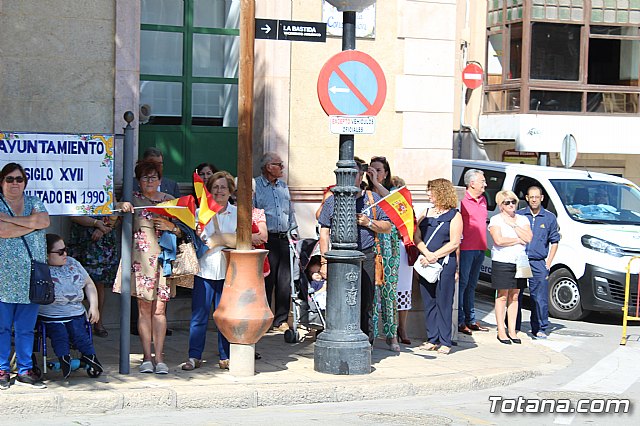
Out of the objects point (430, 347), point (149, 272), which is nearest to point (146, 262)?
point (149, 272)

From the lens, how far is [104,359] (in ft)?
35.5

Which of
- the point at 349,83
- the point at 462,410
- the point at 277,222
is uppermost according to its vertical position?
the point at 349,83

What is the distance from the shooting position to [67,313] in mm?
9750

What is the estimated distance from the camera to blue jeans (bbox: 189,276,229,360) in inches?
416

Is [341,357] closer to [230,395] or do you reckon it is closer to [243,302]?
[243,302]

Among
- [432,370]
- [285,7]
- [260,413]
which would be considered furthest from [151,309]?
[285,7]

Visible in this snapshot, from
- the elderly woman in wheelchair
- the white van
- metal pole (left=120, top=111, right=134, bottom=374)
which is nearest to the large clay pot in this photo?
metal pole (left=120, top=111, right=134, bottom=374)

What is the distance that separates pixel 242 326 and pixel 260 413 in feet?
3.37

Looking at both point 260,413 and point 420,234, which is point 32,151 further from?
point 420,234

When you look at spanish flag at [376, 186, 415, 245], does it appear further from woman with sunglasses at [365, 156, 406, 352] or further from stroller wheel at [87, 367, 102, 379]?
stroller wheel at [87, 367, 102, 379]

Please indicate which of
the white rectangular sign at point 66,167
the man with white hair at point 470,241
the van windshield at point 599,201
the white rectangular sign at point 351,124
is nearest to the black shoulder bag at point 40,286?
the white rectangular sign at point 66,167

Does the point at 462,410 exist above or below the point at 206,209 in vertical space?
below

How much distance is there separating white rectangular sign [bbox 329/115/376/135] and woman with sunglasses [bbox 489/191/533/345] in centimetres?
358

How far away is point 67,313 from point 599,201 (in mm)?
10193
